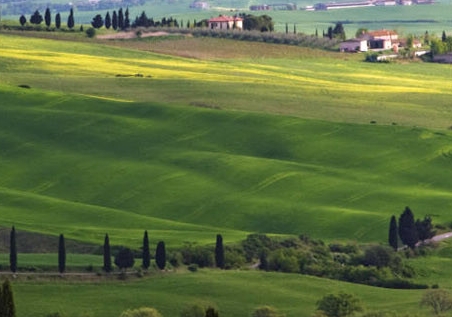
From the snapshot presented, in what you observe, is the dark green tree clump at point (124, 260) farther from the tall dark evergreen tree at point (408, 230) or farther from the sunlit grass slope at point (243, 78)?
the sunlit grass slope at point (243, 78)

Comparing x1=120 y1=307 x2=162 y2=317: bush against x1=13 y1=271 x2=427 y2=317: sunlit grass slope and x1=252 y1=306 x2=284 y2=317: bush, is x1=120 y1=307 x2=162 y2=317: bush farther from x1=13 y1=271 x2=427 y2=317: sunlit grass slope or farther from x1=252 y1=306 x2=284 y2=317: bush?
x1=252 y1=306 x2=284 y2=317: bush

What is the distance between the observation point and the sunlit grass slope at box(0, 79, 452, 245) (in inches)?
4114

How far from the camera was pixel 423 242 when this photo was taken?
10106cm

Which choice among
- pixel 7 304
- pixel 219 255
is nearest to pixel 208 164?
pixel 219 255

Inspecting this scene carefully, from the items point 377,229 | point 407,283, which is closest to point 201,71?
point 377,229

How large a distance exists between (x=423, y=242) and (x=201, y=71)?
197 ft

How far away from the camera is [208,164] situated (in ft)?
385

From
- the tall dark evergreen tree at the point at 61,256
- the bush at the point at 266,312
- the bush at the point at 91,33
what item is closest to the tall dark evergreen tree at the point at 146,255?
the tall dark evergreen tree at the point at 61,256

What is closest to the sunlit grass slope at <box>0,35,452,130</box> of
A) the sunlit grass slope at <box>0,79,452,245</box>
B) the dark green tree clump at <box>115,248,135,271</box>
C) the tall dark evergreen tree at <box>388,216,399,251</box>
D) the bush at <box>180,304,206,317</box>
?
the sunlit grass slope at <box>0,79,452,245</box>

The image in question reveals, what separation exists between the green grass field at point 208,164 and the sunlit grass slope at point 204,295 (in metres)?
0.11

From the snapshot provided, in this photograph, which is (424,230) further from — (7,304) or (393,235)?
(7,304)

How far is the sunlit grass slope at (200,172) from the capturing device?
10450 centimetres

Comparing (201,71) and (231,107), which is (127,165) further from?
(201,71)

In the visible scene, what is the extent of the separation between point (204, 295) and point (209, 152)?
36.3 m
